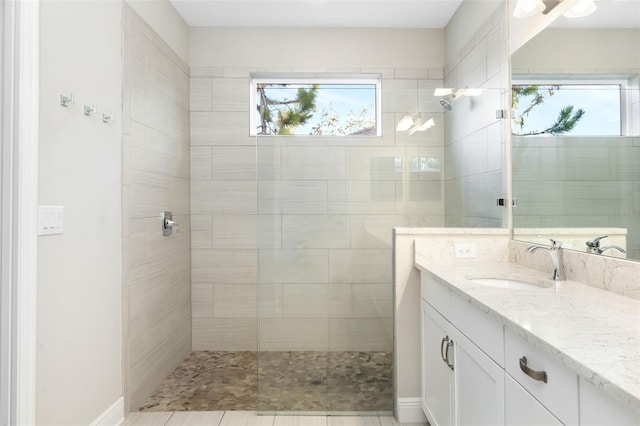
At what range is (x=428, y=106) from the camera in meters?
2.30

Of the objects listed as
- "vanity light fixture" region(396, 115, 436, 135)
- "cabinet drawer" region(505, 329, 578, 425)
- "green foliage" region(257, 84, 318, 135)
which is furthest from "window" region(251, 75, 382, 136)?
"cabinet drawer" region(505, 329, 578, 425)

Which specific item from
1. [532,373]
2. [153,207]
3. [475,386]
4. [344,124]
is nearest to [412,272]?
[475,386]

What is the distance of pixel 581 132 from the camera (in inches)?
64.5

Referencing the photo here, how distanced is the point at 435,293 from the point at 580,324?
2.78 feet

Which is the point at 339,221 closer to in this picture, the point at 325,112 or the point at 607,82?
the point at 325,112

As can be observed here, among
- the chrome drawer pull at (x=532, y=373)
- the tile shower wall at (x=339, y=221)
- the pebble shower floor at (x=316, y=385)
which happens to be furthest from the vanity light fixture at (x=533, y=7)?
the pebble shower floor at (x=316, y=385)

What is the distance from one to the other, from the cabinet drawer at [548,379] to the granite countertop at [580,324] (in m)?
0.04

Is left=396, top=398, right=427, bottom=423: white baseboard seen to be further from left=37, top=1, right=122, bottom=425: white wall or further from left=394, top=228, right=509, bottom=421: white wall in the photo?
left=37, top=1, right=122, bottom=425: white wall

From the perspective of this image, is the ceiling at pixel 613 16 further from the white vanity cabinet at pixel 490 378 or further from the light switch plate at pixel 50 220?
the light switch plate at pixel 50 220

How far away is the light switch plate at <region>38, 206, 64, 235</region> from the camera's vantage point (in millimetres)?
1561

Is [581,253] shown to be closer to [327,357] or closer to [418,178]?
[418,178]

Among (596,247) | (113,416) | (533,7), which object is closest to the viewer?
(596,247)

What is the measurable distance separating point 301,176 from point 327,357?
111 centimetres

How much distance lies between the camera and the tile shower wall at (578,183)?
1.37 meters
